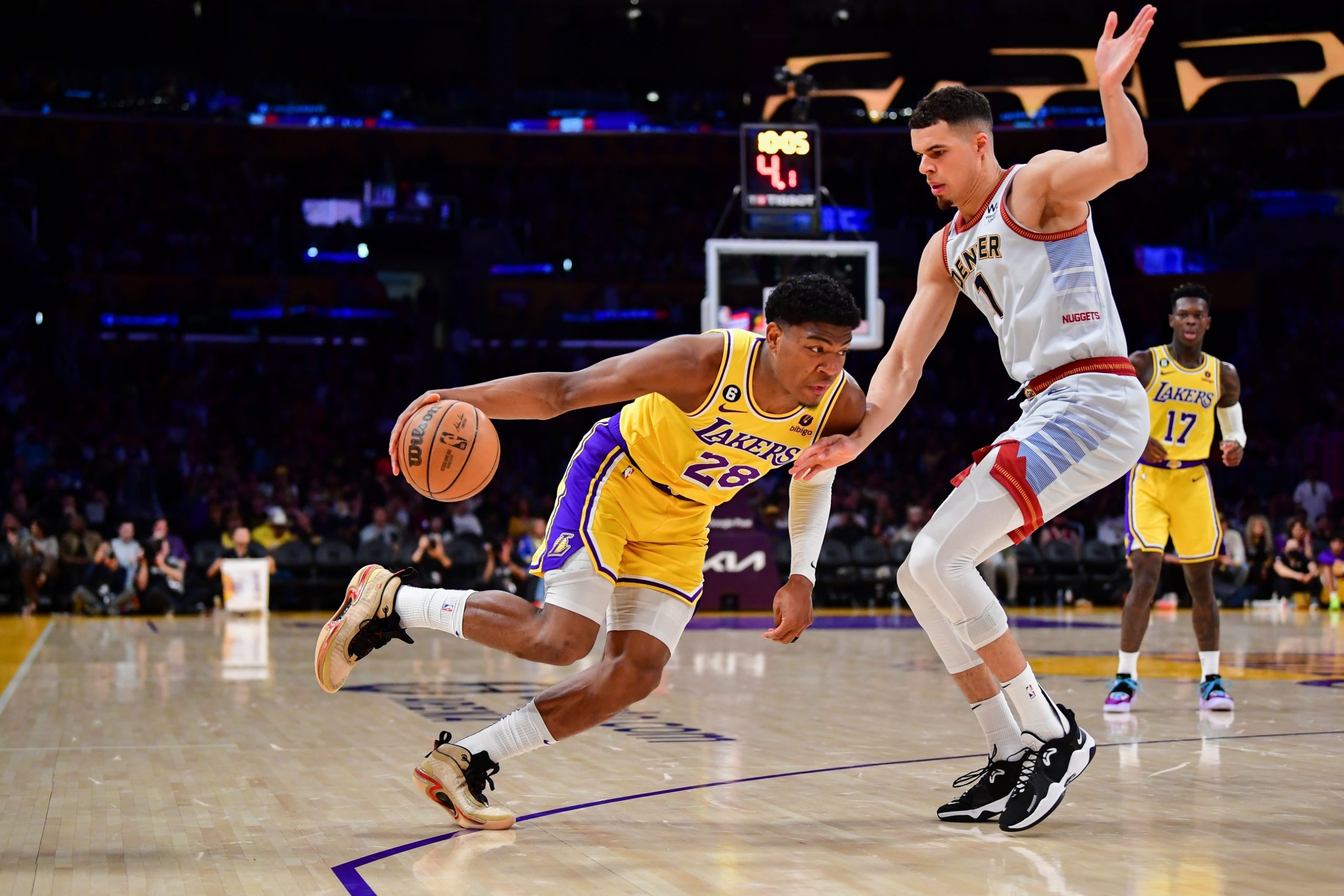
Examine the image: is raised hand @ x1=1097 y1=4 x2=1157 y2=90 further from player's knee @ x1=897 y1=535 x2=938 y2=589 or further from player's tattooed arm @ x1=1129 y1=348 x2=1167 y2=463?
player's tattooed arm @ x1=1129 y1=348 x2=1167 y2=463

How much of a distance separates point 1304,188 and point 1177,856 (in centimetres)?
2577

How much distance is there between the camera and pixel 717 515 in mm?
16734

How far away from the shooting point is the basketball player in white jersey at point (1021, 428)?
448 cm

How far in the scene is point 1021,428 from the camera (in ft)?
15.3

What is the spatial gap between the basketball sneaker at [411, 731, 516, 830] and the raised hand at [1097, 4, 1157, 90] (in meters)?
2.83

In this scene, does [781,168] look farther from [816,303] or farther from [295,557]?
[816,303]

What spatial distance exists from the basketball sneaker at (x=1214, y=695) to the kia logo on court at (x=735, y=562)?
9.30 meters

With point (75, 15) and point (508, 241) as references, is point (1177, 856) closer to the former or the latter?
point (508, 241)

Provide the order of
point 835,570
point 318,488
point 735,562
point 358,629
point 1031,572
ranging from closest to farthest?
point 358,629 < point 735,562 < point 835,570 < point 1031,572 < point 318,488

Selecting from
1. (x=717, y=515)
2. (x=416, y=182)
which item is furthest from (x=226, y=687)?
(x=416, y=182)

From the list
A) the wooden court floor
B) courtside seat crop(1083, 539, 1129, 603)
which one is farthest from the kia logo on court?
the wooden court floor

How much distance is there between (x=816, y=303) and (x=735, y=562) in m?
12.4

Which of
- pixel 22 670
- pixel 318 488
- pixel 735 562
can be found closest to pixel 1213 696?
pixel 22 670

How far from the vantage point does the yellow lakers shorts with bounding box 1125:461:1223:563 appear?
312 inches
